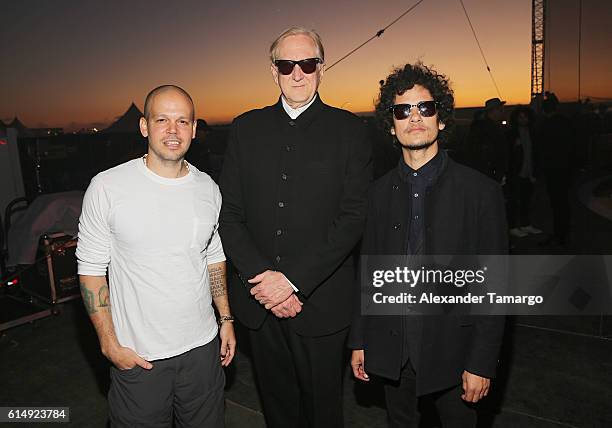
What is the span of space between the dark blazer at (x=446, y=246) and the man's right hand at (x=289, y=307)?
0.43m

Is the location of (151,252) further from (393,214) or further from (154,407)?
(393,214)

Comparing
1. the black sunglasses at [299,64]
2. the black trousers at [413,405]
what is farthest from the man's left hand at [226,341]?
the black sunglasses at [299,64]

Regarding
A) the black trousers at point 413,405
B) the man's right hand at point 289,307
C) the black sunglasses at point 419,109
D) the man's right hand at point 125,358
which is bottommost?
the black trousers at point 413,405

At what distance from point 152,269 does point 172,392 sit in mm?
704

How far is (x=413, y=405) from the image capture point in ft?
8.44

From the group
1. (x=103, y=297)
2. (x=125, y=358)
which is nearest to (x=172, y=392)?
(x=125, y=358)

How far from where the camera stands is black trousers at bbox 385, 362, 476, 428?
243 centimetres

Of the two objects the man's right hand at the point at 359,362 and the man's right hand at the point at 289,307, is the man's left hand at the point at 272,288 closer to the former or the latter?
the man's right hand at the point at 289,307

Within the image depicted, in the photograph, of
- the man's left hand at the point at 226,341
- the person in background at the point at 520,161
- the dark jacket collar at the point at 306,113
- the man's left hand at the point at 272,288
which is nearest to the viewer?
the man's left hand at the point at 272,288

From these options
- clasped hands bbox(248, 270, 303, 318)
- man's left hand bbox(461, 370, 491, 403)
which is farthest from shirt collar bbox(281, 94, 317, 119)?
man's left hand bbox(461, 370, 491, 403)

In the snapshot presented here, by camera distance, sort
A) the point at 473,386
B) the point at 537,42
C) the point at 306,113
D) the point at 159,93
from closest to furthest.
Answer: the point at 473,386
the point at 159,93
the point at 306,113
the point at 537,42

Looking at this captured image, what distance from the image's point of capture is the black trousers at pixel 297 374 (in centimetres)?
268

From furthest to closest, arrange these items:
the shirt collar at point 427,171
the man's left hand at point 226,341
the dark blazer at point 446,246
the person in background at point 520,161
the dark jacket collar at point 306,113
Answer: the person in background at point 520,161 < the man's left hand at point 226,341 < the dark jacket collar at point 306,113 < the shirt collar at point 427,171 < the dark blazer at point 446,246

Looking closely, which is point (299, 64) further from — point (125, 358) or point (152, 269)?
point (125, 358)
